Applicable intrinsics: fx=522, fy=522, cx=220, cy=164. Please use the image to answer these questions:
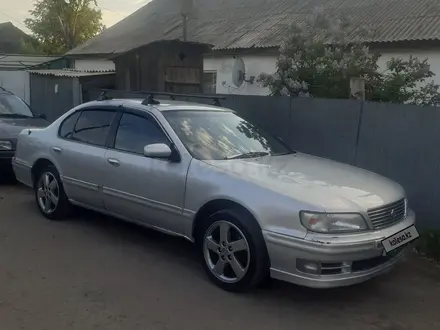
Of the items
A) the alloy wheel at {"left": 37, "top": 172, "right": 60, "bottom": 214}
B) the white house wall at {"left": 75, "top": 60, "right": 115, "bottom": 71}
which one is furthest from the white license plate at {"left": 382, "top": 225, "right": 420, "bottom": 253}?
the white house wall at {"left": 75, "top": 60, "right": 115, "bottom": 71}

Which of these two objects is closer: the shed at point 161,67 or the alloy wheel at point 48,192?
the alloy wheel at point 48,192

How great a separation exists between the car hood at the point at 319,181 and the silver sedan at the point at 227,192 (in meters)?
0.01

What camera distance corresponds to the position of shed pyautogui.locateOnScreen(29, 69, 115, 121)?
38.9 ft

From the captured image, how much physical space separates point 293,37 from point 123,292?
560cm

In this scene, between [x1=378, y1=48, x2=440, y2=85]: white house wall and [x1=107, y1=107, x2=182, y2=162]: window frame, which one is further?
[x1=378, y1=48, x2=440, y2=85]: white house wall

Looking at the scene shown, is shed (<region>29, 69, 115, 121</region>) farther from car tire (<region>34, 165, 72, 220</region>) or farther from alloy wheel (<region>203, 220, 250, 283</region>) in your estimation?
alloy wheel (<region>203, 220, 250, 283</region>)

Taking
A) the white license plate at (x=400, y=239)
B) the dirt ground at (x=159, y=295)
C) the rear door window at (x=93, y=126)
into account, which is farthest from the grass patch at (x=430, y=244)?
the rear door window at (x=93, y=126)

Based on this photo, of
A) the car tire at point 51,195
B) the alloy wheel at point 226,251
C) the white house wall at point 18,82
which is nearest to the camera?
the alloy wheel at point 226,251

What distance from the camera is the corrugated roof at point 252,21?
1358cm

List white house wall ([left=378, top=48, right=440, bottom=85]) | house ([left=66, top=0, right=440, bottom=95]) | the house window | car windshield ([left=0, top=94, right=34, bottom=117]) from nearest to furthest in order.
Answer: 1. car windshield ([left=0, top=94, right=34, bottom=117])
2. white house wall ([left=378, top=48, right=440, bottom=85])
3. house ([left=66, top=0, right=440, bottom=95])
4. the house window

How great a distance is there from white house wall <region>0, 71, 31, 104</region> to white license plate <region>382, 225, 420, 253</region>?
1250cm

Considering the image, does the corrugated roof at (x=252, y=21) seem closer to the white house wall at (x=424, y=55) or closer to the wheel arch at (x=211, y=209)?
the white house wall at (x=424, y=55)

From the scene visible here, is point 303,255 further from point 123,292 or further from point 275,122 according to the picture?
point 275,122

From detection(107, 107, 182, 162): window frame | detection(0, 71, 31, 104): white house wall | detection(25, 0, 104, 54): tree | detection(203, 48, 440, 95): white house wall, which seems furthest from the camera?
detection(25, 0, 104, 54): tree
